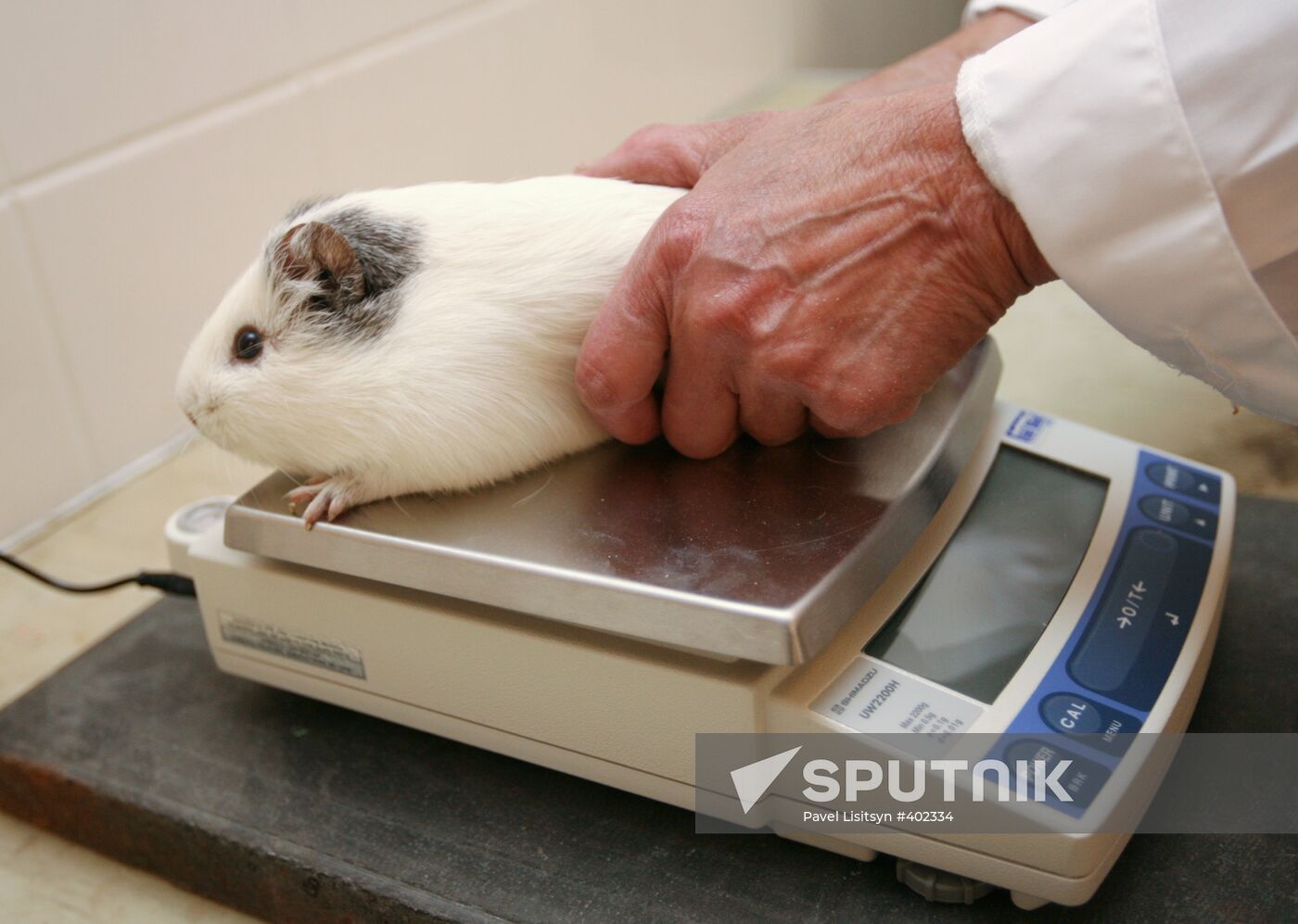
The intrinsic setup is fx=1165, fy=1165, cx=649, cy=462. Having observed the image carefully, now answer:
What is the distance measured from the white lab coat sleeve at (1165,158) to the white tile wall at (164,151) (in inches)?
30.0

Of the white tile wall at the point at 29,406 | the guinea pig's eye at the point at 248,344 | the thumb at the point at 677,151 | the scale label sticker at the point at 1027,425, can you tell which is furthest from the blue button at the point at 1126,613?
the white tile wall at the point at 29,406

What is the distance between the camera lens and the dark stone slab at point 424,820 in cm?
63

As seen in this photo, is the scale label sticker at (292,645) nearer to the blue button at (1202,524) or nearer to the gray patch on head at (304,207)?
the gray patch on head at (304,207)

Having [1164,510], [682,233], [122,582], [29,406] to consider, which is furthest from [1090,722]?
[29,406]

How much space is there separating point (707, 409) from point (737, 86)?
136cm

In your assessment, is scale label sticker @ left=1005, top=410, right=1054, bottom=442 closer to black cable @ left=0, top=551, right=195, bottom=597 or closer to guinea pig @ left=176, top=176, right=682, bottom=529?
guinea pig @ left=176, top=176, right=682, bottom=529

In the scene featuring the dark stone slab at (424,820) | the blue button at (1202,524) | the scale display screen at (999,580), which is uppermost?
the scale display screen at (999,580)

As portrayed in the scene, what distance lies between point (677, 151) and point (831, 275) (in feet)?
0.81

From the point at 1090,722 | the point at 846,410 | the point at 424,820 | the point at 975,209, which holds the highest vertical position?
the point at 975,209

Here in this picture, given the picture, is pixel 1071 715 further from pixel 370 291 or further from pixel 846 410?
pixel 370 291

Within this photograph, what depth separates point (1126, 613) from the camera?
0.69 metres

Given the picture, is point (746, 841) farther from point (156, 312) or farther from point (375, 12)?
point (375, 12)

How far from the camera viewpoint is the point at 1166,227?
0.60 m

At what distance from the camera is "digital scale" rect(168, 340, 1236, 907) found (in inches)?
23.2
